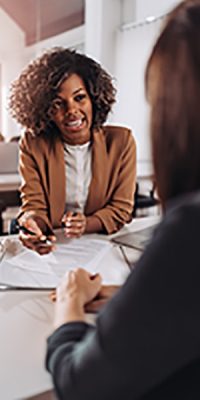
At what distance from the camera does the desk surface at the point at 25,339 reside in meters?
0.60

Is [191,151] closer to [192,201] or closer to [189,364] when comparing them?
[192,201]

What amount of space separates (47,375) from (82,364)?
198 millimetres

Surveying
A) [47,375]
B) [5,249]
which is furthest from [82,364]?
[5,249]

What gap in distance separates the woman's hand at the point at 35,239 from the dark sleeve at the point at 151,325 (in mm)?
738

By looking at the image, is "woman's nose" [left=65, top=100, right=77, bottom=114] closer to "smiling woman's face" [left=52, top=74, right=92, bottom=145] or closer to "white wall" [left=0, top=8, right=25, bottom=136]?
"smiling woman's face" [left=52, top=74, right=92, bottom=145]

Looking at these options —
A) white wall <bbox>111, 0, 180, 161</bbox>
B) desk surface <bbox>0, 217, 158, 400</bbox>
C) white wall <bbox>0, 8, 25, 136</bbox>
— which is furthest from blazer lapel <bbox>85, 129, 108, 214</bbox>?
white wall <bbox>0, 8, 25, 136</bbox>

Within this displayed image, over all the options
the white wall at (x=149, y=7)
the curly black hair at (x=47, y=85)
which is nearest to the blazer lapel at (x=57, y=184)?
the curly black hair at (x=47, y=85)

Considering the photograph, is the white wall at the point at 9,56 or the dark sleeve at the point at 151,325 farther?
the white wall at the point at 9,56

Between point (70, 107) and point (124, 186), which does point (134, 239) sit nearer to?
point (124, 186)

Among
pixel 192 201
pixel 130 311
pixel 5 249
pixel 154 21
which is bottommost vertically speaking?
pixel 5 249

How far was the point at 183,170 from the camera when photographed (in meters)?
0.45

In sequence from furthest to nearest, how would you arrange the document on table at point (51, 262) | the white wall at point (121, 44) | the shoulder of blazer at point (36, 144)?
the white wall at point (121, 44), the shoulder of blazer at point (36, 144), the document on table at point (51, 262)

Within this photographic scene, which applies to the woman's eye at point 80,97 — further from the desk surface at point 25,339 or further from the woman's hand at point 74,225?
the desk surface at point 25,339

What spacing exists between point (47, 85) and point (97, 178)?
0.35 m
